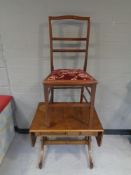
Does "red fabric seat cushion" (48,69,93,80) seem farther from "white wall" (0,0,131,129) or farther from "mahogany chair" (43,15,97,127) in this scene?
"white wall" (0,0,131,129)

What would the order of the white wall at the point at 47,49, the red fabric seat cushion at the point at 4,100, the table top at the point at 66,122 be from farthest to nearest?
1. the red fabric seat cushion at the point at 4,100
2. the white wall at the point at 47,49
3. the table top at the point at 66,122

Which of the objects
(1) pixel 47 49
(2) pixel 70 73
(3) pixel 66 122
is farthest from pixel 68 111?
(1) pixel 47 49

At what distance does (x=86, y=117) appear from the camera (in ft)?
5.50

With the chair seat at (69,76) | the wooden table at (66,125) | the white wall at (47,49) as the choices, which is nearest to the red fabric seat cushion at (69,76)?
the chair seat at (69,76)

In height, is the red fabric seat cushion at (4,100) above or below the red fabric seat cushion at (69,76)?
below

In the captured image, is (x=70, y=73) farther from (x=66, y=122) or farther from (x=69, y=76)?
(x=66, y=122)

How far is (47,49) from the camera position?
5.93ft

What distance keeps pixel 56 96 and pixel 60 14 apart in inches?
37.5

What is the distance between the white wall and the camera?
165cm

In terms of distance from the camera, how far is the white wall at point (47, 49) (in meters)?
1.65

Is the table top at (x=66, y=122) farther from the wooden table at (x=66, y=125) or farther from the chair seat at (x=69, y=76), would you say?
the chair seat at (x=69, y=76)

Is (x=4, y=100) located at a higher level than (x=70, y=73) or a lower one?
lower

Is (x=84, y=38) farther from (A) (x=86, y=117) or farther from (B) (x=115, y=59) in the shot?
(A) (x=86, y=117)

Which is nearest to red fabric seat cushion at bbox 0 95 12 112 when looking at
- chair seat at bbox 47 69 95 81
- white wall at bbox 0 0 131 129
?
white wall at bbox 0 0 131 129
